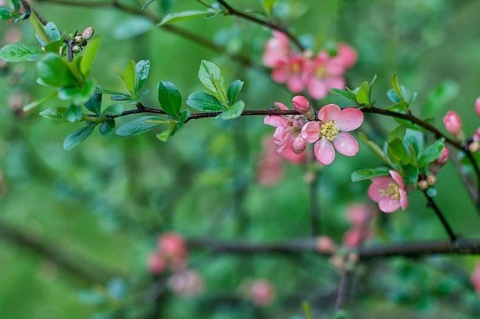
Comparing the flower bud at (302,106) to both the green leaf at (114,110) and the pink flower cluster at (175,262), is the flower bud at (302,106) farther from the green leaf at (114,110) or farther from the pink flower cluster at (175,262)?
the pink flower cluster at (175,262)

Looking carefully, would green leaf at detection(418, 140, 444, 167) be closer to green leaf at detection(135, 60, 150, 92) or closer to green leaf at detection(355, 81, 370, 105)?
green leaf at detection(355, 81, 370, 105)

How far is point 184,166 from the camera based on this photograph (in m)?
2.03

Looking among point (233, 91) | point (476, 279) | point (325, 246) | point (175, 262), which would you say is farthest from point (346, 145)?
point (175, 262)

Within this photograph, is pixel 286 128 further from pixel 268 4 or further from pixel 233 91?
pixel 268 4

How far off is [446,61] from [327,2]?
0.58 m

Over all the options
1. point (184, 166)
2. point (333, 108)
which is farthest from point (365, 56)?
point (333, 108)

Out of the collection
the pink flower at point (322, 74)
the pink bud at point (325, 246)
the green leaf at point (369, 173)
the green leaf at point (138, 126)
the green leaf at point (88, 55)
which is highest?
the green leaf at point (88, 55)

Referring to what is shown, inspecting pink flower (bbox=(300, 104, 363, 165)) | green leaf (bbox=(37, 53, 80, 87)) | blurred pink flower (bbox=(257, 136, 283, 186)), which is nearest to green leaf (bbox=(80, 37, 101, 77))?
green leaf (bbox=(37, 53, 80, 87))

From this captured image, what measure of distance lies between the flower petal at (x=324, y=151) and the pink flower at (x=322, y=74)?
14.3 inches

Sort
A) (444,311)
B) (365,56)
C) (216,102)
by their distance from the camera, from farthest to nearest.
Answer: (444,311)
(365,56)
(216,102)

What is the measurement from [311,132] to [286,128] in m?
0.03

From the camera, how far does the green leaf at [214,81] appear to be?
2.21 ft

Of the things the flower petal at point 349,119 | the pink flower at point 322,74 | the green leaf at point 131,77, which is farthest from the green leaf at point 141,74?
the pink flower at point 322,74

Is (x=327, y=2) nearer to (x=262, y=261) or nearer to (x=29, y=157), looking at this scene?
(x=262, y=261)
